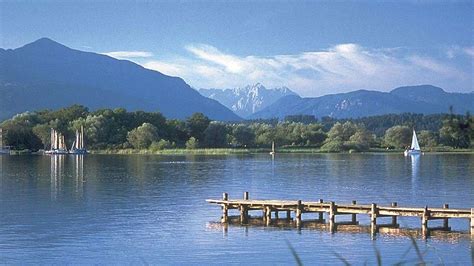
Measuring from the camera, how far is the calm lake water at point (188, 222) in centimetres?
2912

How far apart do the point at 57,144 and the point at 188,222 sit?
11772cm

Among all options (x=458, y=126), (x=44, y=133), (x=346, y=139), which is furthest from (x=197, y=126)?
(x=458, y=126)

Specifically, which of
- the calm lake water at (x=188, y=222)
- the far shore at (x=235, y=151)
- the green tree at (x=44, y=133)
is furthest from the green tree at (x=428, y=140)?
the calm lake water at (x=188, y=222)

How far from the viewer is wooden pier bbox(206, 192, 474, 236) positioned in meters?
33.6

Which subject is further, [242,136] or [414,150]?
[242,136]

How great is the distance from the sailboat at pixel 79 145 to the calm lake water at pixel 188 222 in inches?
2761

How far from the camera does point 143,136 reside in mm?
147250

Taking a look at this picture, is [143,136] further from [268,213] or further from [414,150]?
[268,213]

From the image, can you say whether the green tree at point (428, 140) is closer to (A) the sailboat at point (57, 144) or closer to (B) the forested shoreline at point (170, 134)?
(B) the forested shoreline at point (170, 134)

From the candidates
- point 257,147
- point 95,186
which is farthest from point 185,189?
point 257,147

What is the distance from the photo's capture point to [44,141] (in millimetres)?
156125

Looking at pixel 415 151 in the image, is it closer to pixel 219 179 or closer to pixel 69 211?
pixel 219 179

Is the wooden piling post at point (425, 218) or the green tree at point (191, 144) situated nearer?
the wooden piling post at point (425, 218)

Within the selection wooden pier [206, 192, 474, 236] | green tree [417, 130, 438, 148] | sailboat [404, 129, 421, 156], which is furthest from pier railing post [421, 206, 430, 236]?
green tree [417, 130, 438, 148]
